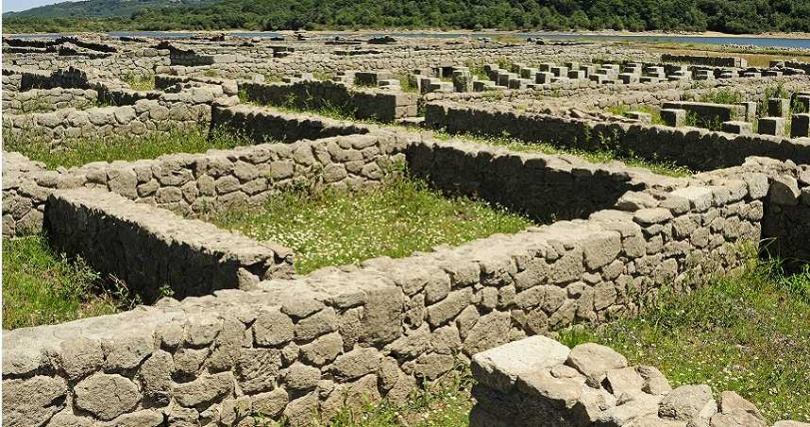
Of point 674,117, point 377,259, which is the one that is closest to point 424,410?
point 377,259

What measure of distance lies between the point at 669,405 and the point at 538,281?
288 centimetres

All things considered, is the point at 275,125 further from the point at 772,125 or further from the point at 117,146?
the point at 772,125

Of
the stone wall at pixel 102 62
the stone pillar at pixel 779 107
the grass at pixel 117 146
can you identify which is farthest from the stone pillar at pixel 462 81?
the stone wall at pixel 102 62

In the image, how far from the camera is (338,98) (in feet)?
59.1

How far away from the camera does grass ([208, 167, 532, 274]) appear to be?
9.17m

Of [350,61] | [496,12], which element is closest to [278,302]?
[350,61]

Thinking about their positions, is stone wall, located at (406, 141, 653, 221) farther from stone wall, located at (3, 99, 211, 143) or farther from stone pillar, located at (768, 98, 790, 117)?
stone pillar, located at (768, 98, 790, 117)

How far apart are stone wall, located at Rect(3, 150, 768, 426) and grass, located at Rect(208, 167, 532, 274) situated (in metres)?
2.03

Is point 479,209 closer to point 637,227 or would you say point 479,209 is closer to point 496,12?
point 637,227

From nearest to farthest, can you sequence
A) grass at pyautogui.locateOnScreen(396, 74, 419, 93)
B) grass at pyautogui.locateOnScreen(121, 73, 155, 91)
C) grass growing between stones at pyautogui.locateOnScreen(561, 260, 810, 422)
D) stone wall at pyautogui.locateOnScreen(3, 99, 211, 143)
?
grass growing between stones at pyautogui.locateOnScreen(561, 260, 810, 422) → stone wall at pyautogui.locateOnScreen(3, 99, 211, 143) → grass at pyautogui.locateOnScreen(396, 74, 419, 93) → grass at pyautogui.locateOnScreen(121, 73, 155, 91)

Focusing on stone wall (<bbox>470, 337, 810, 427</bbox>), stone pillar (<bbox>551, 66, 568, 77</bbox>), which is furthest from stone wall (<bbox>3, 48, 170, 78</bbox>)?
stone wall (<bbox>470, 337, 810, 427</bbox>)

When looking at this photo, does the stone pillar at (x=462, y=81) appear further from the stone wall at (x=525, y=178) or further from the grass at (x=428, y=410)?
the grass at (x=428, y=410)

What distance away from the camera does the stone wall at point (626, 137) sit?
11914mm

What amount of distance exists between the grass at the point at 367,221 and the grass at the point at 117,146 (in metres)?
3.14
